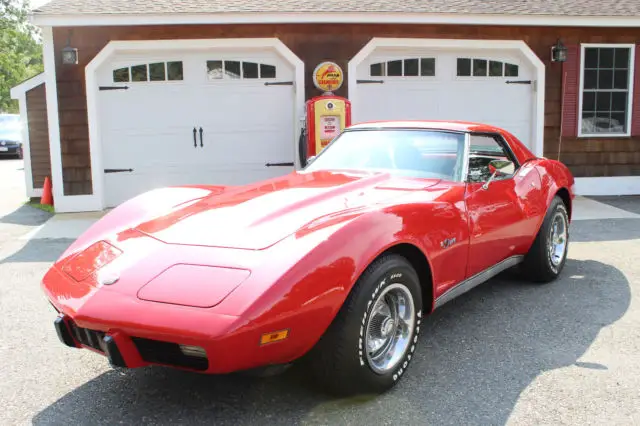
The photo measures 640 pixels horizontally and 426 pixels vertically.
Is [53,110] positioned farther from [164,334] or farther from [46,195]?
[164,334]

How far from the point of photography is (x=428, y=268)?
3484 mm

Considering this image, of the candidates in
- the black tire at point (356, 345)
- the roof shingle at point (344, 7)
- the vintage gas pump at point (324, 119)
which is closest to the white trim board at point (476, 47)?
the roof shingle at point (344, 7)

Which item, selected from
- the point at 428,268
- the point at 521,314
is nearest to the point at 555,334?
the point at 521,314

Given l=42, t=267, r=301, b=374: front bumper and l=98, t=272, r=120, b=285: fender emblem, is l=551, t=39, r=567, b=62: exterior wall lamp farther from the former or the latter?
l=98, t=272, r=120, b=285: fender emblem

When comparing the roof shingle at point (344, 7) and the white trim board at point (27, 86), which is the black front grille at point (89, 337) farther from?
the white trim board at point (27, 86)

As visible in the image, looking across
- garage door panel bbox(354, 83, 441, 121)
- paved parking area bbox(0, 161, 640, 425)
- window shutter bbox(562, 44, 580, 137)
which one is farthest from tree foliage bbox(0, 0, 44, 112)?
paved parking area bbox(0, 161, 640, 425)

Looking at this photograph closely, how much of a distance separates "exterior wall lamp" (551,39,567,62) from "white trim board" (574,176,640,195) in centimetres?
209

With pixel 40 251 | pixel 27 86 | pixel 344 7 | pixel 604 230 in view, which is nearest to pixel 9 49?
pixel 27 86

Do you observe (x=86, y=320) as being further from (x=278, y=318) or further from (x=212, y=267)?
(x=278, y=318)

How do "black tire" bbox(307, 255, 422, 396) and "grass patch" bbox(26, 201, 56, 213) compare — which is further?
"grass patch" bbox(26, 201, 56, 213)

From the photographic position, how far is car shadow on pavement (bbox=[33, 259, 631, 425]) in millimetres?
2939

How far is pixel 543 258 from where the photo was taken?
16.4ft

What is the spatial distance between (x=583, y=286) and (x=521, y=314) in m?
1.03

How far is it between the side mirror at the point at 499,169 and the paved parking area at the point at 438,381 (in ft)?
3.18
